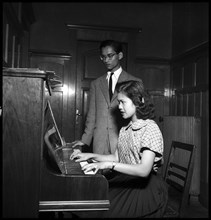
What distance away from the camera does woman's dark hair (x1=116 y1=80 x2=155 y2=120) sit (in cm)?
198

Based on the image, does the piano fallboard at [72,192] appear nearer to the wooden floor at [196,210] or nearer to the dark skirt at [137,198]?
the dark skirt at [137,198]

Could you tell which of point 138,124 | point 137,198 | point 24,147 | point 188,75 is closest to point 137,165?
point 137,198

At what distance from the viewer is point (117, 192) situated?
6.16 feet

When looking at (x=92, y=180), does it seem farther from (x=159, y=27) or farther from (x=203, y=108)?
(x=159, y=27)

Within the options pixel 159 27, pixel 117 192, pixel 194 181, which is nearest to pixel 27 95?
pixel 117 192

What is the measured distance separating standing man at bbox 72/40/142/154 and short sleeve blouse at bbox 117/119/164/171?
0.99 m

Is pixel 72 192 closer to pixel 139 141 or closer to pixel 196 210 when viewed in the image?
pixel 139 141

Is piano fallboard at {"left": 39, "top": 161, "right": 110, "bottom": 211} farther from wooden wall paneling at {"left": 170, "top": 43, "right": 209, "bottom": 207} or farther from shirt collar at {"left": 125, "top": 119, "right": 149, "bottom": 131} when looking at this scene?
wooden wall paneling at {"left": 170, "top": 43, "right": 209, "bottom": 207}

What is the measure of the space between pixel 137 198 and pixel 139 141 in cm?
35

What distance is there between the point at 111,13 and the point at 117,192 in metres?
4.11

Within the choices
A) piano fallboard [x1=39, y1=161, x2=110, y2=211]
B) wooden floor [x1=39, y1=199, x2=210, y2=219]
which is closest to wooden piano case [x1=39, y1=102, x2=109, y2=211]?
piano fallboard [x1=39, y1=161, x2=110, y2=211]

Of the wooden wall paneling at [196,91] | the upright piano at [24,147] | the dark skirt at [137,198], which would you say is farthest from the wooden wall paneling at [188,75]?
the upright piano at [24,147]

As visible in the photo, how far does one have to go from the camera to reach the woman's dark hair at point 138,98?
1.98 meters

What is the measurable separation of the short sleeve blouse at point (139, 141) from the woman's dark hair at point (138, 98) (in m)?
0.05
